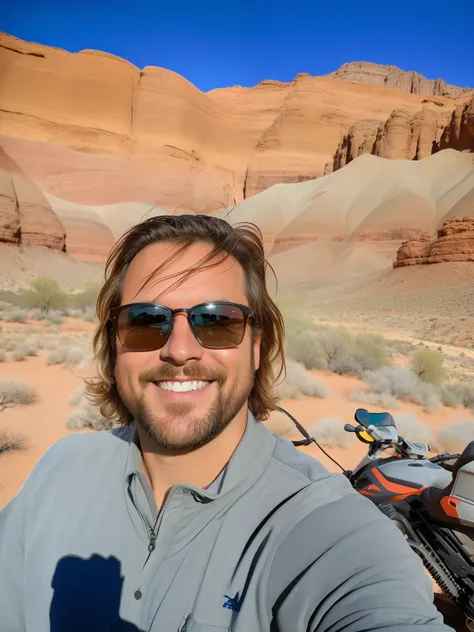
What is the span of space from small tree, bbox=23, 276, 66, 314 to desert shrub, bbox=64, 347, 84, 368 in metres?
7.39

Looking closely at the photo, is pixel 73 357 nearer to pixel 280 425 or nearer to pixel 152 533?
pixel 280 425

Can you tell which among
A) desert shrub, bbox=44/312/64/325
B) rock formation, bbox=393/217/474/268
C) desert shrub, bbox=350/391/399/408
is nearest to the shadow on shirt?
desert shrub, bbox=350/391/399/408

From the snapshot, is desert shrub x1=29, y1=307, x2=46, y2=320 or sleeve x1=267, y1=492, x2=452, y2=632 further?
desert shrub x1=29, y1=307, x2=46, y2=320

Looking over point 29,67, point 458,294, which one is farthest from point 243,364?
point 29,67

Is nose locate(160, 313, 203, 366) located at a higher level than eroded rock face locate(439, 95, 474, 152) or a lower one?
lower

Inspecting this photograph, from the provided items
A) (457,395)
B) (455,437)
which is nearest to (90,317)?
(457,395)

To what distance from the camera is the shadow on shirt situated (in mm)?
1076

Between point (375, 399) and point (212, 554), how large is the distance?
21.9 ft

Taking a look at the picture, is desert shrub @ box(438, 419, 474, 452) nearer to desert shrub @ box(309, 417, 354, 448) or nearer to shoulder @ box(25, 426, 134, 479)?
desert shrub @ box(309, 417, 354, 448)

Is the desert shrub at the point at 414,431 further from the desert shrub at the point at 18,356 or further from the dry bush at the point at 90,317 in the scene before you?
the dry bush at the point at 90,317

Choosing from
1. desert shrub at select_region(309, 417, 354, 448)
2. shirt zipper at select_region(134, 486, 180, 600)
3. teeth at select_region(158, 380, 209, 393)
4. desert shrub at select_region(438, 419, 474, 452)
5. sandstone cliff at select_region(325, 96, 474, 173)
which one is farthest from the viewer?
sandstone cliff at select_region(325, 96, 474, 173)

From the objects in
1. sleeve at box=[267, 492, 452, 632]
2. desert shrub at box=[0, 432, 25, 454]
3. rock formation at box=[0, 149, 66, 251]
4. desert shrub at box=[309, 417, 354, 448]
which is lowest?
desert shrub at box=[0, 432, 25, 454]

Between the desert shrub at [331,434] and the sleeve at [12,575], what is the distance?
450 centimetres

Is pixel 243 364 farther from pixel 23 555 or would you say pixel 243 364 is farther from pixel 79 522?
pixel 23 555
